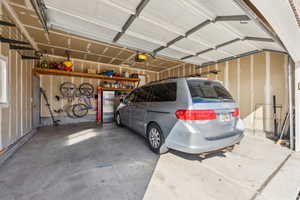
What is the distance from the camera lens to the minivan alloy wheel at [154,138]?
99.8 inches

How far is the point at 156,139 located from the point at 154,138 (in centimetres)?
8

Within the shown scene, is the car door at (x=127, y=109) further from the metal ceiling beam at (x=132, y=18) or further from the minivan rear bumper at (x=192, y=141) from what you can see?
the minivan rear bumper at (x=192, y=141)

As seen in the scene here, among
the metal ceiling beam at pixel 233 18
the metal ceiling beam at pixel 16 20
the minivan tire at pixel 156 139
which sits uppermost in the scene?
the metal ceiling beam at pixel 16 20

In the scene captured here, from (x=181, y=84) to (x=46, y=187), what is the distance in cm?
255

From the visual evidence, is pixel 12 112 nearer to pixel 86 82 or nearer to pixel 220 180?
pixel 86 82

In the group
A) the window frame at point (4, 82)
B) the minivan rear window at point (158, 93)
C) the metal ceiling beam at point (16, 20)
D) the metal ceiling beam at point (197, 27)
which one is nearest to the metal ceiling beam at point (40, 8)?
the metal ceiling beam at point (16, 20)

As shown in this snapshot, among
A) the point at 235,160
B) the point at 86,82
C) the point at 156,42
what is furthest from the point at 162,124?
the point at 86,82

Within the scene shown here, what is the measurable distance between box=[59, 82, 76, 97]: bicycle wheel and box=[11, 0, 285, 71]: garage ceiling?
2.05 meters

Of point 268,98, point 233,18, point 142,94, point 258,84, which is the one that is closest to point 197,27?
point 233,18

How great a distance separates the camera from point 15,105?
9.36 ft

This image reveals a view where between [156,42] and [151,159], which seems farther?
[156,42]

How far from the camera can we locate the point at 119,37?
3281 mm

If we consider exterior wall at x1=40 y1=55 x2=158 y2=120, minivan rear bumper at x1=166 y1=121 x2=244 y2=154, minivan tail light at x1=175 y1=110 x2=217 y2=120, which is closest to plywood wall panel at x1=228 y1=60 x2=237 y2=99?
minivan rear bumper at x1=166 y1=121 x2=244 y2=154

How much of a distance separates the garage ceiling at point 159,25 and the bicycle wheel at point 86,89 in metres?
2.30
